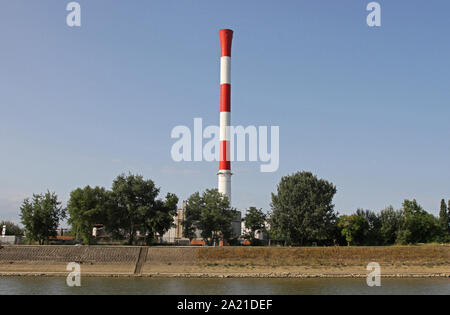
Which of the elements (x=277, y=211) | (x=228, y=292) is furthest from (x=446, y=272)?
(x=228, y=292)

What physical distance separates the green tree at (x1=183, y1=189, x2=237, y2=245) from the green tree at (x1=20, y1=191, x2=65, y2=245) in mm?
21429

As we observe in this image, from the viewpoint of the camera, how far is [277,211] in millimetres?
75812

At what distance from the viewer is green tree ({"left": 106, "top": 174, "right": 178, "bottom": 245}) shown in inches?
2773

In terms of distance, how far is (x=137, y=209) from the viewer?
7050 cm

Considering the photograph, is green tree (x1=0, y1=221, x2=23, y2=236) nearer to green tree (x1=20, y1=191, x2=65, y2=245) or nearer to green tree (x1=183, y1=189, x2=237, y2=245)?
green tree (x1=20, y1=191, x2=65, y2=245)

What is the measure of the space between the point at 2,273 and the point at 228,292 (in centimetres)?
3154

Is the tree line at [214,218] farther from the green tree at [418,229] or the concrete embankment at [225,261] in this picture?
the concrete embankment at [225,261]

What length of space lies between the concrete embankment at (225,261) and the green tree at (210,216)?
9.43 meters

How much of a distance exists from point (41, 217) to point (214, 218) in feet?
91.1

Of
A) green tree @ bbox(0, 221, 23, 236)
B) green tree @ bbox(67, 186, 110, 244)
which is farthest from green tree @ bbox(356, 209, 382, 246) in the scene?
green tree @ bbox(0, 221, 23, 236)

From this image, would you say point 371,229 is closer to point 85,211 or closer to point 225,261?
point 225,261
